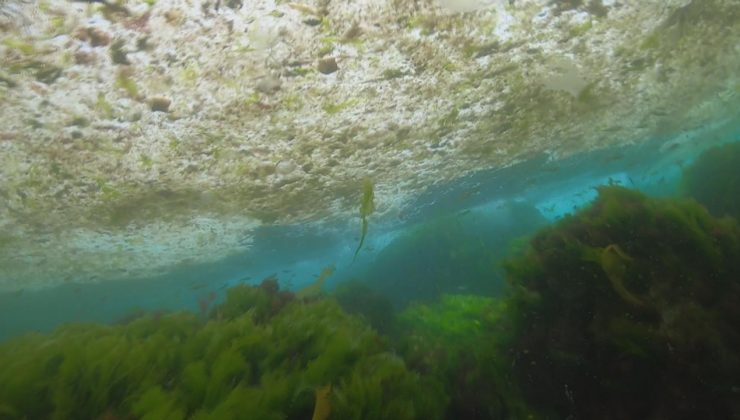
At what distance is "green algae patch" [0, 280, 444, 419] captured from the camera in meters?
3.50

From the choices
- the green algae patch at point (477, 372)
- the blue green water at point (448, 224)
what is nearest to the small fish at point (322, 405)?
the green algae patch at point (477, 372)

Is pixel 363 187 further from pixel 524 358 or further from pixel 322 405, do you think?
pixel 322 405

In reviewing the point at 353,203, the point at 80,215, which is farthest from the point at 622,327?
the point at 80,215

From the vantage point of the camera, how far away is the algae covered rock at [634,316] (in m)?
3.49

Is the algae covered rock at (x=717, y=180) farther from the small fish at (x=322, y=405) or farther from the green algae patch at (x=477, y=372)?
the small fish at (x=322, y=405)

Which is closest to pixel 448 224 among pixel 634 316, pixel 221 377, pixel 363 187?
pixel 363 187

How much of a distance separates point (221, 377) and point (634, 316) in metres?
4.82

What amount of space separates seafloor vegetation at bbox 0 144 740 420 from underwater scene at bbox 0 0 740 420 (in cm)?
3

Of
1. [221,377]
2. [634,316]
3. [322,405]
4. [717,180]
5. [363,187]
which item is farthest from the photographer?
[717,180]

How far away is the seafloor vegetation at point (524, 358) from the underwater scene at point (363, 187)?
0.03 m

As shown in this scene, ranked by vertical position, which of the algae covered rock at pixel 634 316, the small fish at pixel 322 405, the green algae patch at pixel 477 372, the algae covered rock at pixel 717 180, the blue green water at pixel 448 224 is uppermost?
the small fish at pixel 322 405

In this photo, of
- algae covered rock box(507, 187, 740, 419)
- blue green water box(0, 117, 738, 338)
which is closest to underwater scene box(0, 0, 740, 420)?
algae covered rock box(507, 187, 740, 419)

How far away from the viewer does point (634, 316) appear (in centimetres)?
402

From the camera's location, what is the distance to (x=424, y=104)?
10.3 metres
